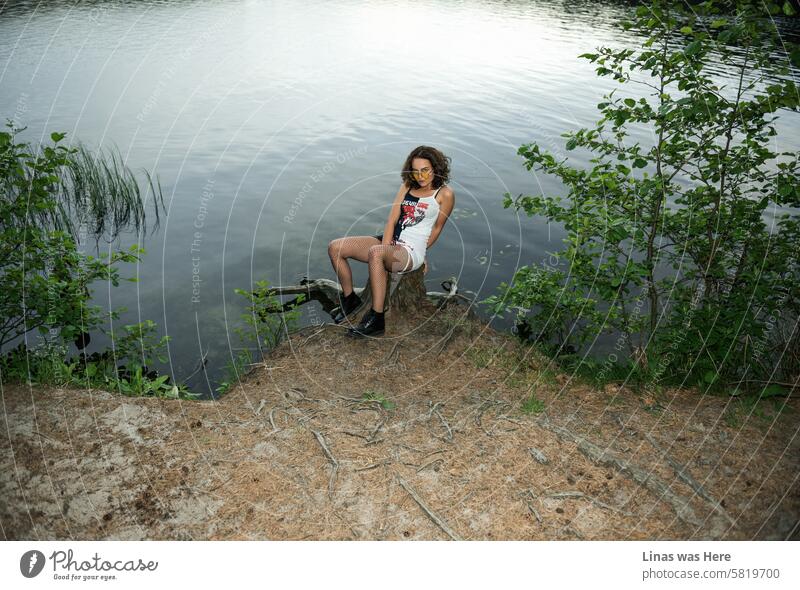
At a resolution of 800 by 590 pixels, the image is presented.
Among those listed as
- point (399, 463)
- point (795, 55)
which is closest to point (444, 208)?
point (399, 463)

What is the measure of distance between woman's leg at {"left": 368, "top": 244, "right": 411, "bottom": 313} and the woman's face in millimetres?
856

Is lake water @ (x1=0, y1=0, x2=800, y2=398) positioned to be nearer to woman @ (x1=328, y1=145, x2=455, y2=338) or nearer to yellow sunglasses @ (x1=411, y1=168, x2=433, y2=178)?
woman @ (x1=328, y1=145, x2=455, y2=338)

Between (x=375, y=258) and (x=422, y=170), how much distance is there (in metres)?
1.17

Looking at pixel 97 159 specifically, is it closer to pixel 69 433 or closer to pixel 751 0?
pixel 69 433

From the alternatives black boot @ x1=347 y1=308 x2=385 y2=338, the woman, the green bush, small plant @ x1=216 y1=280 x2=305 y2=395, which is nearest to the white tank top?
the woman

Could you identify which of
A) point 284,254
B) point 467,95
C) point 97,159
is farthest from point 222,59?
point 284,254

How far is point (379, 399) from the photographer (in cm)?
526

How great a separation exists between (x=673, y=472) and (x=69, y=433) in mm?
4971

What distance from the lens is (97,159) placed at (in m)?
12.6

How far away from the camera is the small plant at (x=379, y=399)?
Result: 5.18m

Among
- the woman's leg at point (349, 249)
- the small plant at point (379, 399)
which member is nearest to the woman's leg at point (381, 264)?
the woman's leg at point (349, 249)

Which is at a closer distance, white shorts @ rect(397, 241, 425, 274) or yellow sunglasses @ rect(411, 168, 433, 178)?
yellow sunglasses @ rect(411, 168, 433, 178)

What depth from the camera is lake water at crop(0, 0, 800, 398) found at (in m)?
9.74
